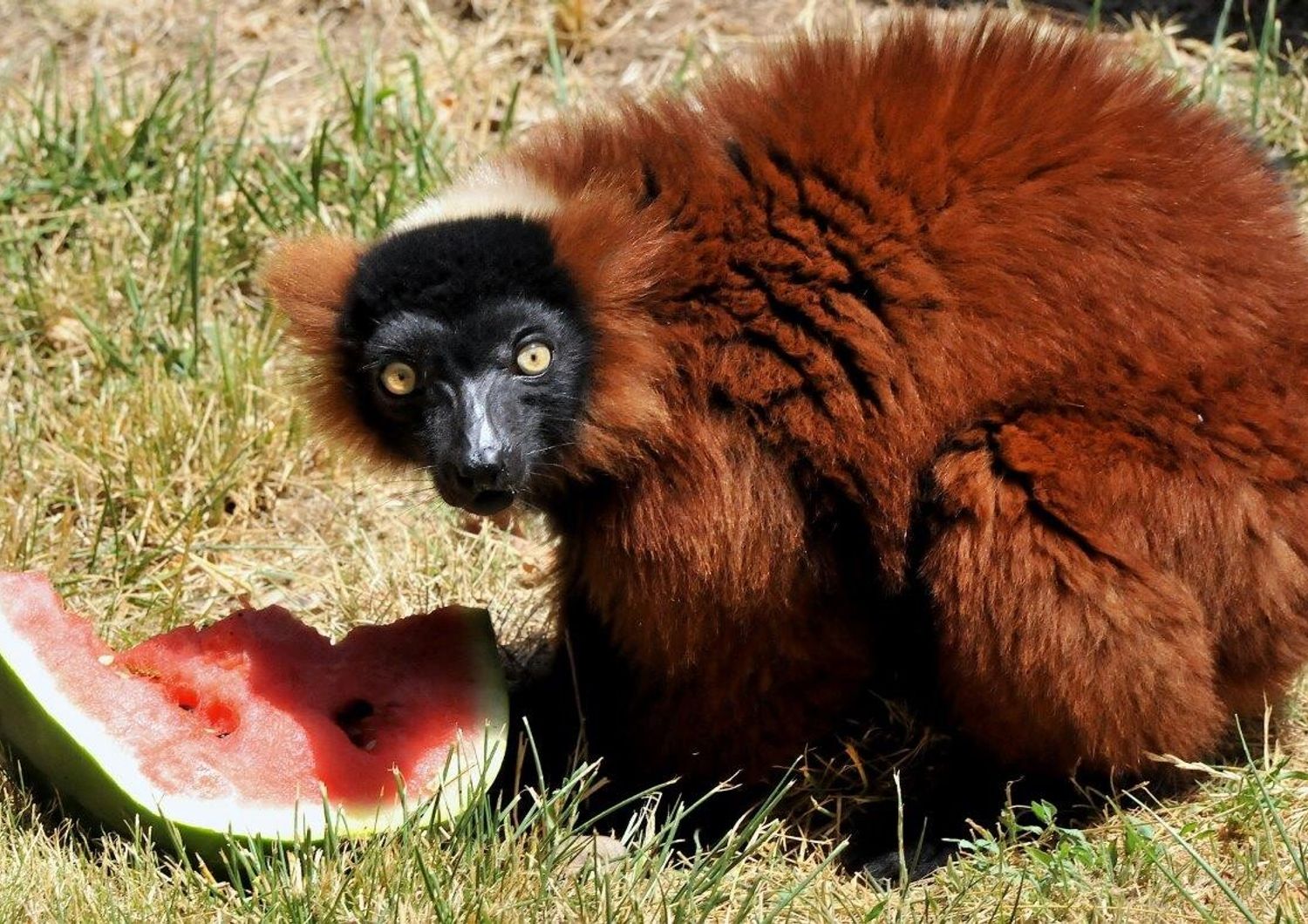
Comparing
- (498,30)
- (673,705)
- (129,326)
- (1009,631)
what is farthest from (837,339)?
(498,30)

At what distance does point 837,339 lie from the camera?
3.77 meters

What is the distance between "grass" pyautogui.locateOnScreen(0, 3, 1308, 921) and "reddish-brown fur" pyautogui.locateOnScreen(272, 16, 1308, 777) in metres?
0.43

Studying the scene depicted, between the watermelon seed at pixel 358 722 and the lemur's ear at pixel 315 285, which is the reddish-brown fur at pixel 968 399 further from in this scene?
the watermelon seed at pixel 358 722

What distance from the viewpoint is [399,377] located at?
3.79 meters

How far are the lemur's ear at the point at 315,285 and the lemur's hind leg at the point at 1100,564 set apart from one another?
62.3 inches

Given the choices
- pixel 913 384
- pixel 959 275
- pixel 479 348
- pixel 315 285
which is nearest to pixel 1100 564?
pixel 913 384

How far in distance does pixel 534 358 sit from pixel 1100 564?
144 cm

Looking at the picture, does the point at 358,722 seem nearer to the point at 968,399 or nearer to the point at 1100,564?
the point at 968,399

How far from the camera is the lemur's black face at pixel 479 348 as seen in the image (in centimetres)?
363

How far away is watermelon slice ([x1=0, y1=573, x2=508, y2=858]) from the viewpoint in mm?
3557

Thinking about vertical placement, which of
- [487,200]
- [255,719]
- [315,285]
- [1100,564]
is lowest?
[255,719]

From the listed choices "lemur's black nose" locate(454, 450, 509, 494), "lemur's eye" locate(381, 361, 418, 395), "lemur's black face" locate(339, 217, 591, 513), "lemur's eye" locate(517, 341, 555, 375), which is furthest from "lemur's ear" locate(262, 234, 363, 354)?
"lemur's black nose" locate(454, 450, 509, 494)

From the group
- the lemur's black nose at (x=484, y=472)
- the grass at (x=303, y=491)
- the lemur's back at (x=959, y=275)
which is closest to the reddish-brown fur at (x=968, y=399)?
the lemur's back at (x=959, y=275)

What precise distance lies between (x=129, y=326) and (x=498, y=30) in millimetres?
2311
